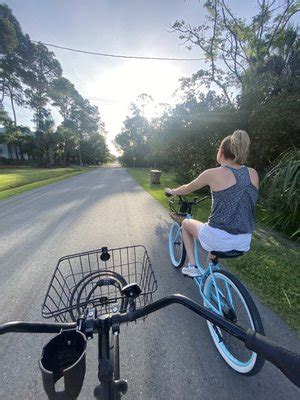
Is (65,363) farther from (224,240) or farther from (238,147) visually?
(238,147)

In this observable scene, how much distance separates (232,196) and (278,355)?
4.64ft

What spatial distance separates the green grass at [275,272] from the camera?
246cm

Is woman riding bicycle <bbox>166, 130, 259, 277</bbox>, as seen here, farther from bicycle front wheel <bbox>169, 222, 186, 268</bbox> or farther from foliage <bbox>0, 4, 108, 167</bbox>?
foliage <bbox>0, 4, 108, 167</bbox>

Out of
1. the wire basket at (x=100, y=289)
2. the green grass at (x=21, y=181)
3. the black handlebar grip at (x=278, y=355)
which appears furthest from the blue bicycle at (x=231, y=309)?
the green grass at (x=21, y=181)

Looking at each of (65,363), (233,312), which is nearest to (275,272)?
(233,312)

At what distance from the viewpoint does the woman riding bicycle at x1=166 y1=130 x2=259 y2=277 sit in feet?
6.20

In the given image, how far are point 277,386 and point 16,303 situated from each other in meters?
2.83

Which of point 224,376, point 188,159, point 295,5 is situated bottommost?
point 224,376

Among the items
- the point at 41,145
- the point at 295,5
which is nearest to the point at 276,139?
the point at 295,5

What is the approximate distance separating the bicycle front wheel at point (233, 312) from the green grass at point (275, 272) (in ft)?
2.32

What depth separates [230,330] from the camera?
0.75 meters

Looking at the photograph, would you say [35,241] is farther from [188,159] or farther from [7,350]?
[188,159]

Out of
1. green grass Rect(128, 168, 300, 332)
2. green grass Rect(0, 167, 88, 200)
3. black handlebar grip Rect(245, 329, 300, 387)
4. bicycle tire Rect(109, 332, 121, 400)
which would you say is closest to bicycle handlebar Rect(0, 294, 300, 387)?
black handlebar grip Rect(245, 329, 300, 387)

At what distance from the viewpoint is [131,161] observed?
50.5 m
